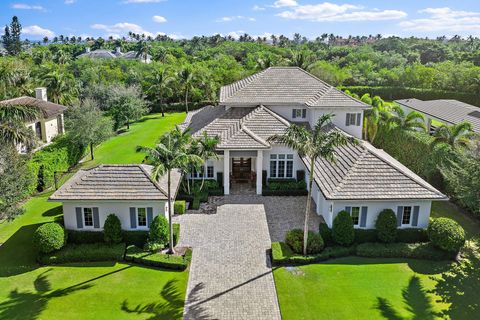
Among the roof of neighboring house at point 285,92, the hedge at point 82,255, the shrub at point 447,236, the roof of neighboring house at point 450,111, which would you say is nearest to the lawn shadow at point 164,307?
the hedge at point 82,255

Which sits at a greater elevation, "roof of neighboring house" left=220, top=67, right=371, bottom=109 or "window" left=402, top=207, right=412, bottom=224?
"roof of neighboring house" left=220, top=67, right=371, bottom=109

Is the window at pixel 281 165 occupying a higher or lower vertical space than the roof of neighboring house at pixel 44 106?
lower

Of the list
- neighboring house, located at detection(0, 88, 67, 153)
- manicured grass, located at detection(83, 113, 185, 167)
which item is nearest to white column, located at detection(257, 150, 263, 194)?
manicured grass, located at detection(83, 113, 185, 167)

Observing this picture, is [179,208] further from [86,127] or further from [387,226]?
[86,127]

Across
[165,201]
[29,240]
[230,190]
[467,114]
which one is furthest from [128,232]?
[467,114]

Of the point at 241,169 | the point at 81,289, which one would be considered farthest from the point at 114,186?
the point at 241,169

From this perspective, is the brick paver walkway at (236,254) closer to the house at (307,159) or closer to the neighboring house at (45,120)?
the house at (307,159)

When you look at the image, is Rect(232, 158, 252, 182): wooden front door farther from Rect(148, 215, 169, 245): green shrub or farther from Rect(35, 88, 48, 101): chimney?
Rect(35, 88, 48, 101): chimney
